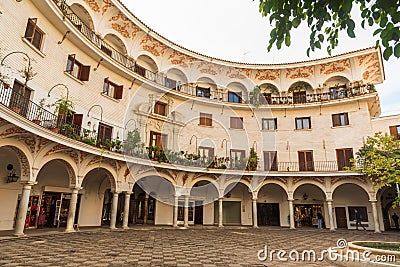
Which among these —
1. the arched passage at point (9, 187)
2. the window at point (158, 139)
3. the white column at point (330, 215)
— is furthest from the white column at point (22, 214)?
the white column at point (330, 215)

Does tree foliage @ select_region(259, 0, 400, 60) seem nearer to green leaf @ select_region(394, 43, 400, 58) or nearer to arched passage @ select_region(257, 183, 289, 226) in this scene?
green leaf @ select_region(394, 43, 400, 58)

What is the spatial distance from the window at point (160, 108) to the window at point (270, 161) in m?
9.04

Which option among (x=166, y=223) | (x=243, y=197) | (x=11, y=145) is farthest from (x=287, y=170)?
(x=11, y=145)

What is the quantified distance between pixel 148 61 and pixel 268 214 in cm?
1596

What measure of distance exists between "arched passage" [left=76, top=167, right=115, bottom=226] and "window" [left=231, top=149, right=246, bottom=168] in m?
9.26

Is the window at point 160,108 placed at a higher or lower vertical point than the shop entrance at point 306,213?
higher

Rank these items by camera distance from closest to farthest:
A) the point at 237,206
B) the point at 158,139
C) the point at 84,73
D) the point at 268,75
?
1. the point at 84,73
2. the point at 158,139
3. the point at 237,206
4. the point at 268,75

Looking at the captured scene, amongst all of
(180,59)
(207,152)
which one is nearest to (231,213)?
(207,152)

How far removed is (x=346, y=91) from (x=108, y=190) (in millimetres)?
19915

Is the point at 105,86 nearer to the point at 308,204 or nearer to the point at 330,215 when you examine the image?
the point at 330,215

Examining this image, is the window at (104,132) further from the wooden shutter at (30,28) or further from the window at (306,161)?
the window at (306,161)

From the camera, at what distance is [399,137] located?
20656mm

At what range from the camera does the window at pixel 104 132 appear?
54.3 ft

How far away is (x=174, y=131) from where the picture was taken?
21656mm
